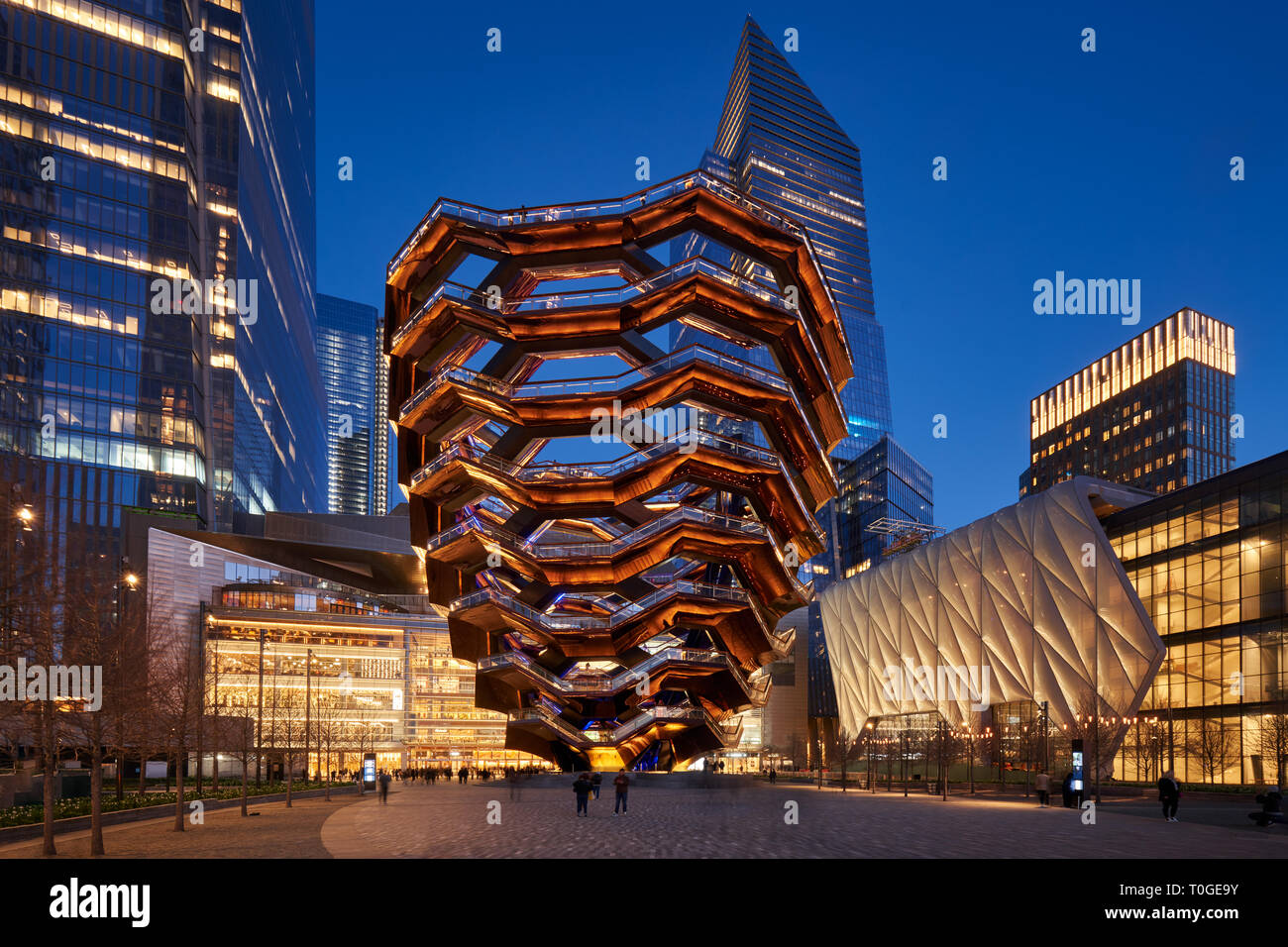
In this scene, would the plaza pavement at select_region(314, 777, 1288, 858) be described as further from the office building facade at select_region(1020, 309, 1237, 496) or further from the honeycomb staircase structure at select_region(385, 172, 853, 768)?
the office building facade at select_region(1020, 309, 1237, 496)

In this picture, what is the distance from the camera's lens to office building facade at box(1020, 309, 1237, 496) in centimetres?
15862

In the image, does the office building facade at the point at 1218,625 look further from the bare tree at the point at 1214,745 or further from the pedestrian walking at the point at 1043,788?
the pedestrian walking at the point at 1043,788

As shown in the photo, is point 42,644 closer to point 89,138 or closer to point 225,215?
point 89,138

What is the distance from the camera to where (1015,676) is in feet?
274

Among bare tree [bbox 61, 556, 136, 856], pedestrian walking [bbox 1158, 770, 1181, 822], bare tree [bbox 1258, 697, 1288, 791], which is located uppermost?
bare tree [bbox 61, 556, 136, 856]

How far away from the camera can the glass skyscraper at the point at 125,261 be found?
91.5 metres

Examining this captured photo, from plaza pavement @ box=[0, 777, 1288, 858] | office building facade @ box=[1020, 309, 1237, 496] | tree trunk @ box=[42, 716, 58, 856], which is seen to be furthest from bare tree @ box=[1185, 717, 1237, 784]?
office building facade @ box=[1020, 309, 1237, 496]

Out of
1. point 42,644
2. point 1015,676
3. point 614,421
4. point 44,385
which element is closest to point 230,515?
point 44,385

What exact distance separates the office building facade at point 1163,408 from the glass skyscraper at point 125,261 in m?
131

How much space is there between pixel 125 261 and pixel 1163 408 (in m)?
147

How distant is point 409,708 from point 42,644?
290 ft

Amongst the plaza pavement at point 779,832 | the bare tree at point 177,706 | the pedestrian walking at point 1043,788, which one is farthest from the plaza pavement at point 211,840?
the pedestrian walking at point 1043,788

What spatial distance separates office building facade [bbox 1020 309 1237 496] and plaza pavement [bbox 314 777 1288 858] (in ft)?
430
